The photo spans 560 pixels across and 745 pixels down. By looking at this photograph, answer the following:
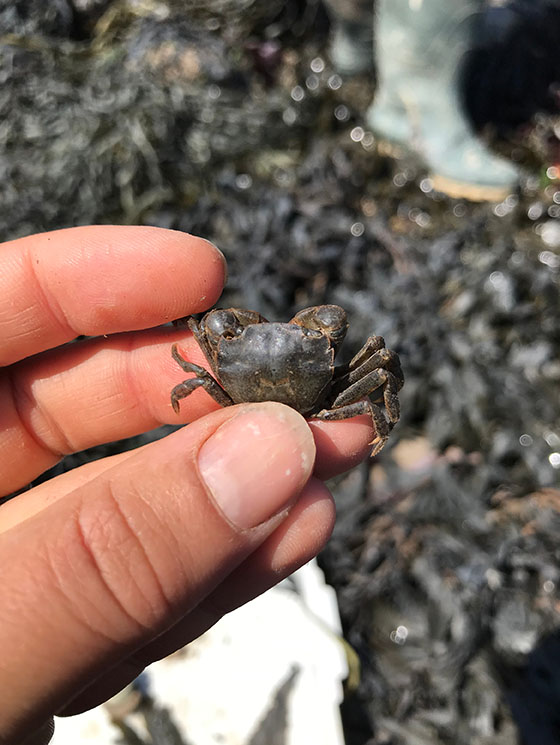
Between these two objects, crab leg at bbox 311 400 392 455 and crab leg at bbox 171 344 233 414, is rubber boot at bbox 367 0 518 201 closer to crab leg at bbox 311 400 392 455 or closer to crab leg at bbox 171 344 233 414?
crab leg at bbox 311 400 392 455

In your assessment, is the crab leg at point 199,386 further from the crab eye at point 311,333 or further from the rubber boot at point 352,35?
the rubber boot at point 352,35

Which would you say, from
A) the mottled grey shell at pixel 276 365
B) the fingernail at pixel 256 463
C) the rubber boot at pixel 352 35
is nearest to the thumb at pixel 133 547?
the fingernail at pixel 256 463

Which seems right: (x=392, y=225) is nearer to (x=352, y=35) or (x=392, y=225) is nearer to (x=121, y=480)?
(x=352, y=35)

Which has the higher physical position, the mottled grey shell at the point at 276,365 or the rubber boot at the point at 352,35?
the mottled grey shell at the point at 276,365

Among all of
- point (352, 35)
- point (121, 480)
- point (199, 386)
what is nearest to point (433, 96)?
point (352, 35)

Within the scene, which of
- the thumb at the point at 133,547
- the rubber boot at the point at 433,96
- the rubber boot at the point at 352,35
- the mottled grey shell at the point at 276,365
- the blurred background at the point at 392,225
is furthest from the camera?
the rubber boot at the point at 352,35

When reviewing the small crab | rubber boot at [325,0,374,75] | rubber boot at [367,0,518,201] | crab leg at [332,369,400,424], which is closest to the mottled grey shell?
the small crab
